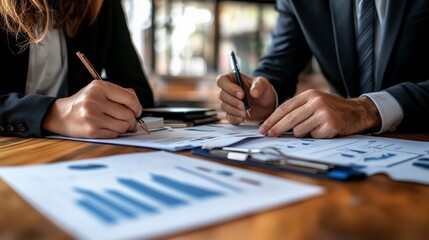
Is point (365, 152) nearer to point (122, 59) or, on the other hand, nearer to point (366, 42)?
point (366, 42)

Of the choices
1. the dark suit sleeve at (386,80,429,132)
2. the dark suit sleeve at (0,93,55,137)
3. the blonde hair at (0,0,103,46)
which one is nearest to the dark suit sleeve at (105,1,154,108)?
the blonde hair at (0,0,103,46)

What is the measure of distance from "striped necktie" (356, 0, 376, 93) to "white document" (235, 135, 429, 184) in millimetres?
477

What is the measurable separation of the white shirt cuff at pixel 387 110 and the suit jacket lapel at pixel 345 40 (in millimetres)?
365

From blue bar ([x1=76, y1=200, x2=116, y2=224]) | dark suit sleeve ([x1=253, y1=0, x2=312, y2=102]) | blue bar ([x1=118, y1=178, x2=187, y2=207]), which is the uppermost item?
dark suit sleeve ([x1=253, y1=0, x2=312, y2=102])

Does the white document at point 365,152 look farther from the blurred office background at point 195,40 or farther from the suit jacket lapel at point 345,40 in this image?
the blurred office background at point 195,40

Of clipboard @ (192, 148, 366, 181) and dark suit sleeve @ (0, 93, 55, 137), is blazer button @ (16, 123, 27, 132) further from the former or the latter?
clipboard @ (192, 148, 366, 181)

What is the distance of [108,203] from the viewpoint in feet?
1.15

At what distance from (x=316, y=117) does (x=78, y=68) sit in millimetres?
785

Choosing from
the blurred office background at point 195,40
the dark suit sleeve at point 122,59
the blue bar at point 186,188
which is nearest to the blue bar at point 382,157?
the blue bar at point 186,188

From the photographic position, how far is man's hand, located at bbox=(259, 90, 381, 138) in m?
0.77

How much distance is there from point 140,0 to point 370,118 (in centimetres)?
469

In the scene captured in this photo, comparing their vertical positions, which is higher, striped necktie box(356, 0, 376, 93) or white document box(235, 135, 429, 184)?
striped necktie box(356, 0, 376, 93)

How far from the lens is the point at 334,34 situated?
4.14ft

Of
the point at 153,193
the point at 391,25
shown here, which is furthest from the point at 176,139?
the point at 391,25
